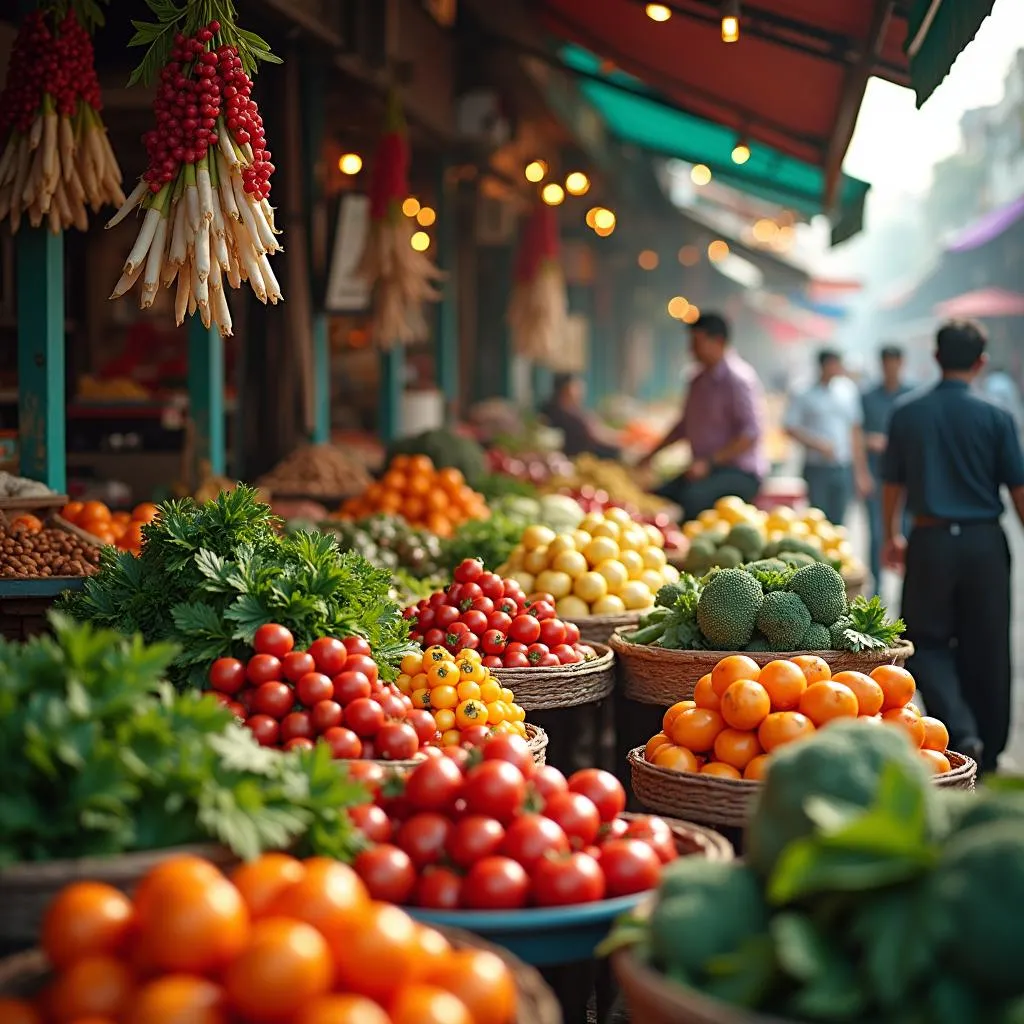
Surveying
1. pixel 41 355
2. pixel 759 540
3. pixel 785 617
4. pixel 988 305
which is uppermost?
pixel 988 305

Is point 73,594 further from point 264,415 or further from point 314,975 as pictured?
point 264,415

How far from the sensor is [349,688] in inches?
132

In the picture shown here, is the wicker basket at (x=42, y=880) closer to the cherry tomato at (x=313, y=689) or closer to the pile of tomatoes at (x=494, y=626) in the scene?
the cherry tomato at (x=313, y=689)

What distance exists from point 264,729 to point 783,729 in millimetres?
1320

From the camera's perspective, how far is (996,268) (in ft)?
119

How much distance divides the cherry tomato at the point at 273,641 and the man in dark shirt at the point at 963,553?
146 inches

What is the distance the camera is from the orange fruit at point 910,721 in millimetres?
3785

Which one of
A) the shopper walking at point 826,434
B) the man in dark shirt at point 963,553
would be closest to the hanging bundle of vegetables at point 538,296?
the shopper walking at point 826,434

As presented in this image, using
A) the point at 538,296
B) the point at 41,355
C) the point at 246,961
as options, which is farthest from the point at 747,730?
the point at 538,296

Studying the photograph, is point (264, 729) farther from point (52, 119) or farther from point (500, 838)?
point (52, 119)

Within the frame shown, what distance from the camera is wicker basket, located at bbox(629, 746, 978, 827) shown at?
3.46 metres

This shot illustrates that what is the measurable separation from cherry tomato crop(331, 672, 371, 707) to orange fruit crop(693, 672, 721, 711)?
989 mm

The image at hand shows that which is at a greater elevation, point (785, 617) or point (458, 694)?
point (785, 617)

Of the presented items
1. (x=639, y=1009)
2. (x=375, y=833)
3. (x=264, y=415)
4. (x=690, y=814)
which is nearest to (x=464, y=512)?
(x=264, y=415)
